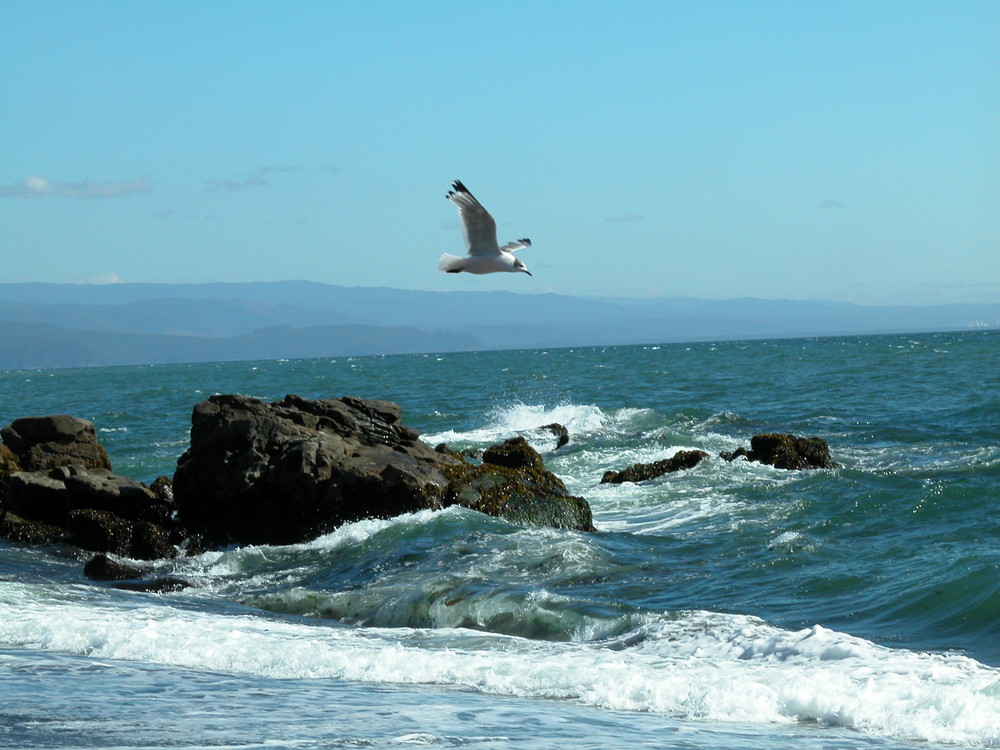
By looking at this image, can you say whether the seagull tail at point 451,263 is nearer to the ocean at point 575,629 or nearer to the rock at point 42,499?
the ocean at point 575,629

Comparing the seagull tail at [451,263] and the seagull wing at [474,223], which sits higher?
the seagull wing at [474,223]

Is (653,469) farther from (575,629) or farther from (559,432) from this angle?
(575,629)

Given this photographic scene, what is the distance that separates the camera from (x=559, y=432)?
3048 centimetres

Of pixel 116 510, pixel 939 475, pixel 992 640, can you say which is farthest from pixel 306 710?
pixel 939 475

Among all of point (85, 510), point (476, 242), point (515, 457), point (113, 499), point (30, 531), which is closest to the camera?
point (476, 242)

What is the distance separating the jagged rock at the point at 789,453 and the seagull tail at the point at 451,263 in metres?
8.35

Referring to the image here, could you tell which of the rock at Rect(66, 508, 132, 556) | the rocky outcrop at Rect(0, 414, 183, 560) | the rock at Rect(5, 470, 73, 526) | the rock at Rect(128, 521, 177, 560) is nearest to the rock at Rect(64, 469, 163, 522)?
the rocky outcrop at Rect(0, 414, 183, 560)

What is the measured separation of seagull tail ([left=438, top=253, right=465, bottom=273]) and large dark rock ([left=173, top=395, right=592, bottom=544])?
266 cm

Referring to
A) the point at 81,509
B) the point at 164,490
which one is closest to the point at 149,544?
the point at 81,509

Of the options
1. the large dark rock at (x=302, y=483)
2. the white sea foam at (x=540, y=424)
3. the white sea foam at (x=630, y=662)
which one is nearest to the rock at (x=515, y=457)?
the large dark rock at (x=302, y=483)

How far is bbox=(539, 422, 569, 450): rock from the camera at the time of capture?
28.3 metres

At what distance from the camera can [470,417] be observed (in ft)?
125

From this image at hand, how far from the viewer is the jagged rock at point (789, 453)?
21062 mm

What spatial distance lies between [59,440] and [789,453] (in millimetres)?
11888
